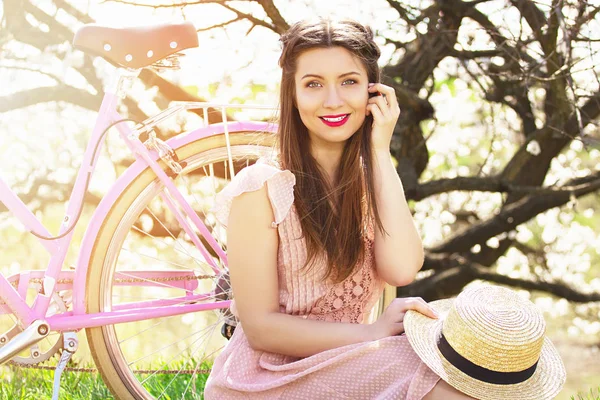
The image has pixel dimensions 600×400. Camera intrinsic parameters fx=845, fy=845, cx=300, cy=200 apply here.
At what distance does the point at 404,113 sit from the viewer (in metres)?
4.13

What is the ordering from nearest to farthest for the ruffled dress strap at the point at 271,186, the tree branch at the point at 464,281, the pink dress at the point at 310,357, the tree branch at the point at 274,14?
the pink dress at the point at 310,357
the ruffled dress strap at the point at 271,186
the tree branch at the point at 274,14
the tree branch at the point at 464,281

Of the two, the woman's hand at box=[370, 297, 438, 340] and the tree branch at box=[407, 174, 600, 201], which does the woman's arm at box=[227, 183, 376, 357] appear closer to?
the woman's hand at box=[370, 297, 438, 340]

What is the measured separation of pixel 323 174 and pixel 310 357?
509mm

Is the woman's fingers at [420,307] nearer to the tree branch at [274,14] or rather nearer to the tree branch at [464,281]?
the tree branch at [274,14]

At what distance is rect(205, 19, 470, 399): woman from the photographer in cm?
194

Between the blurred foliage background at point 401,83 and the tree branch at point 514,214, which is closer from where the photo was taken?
the blurred foliage background at point 401,83

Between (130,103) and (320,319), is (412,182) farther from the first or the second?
(320,319)

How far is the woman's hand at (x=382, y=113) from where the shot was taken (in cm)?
217

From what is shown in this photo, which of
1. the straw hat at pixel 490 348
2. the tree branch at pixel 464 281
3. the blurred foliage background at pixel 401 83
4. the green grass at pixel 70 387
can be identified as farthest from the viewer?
the tree branch at pixel 464 281

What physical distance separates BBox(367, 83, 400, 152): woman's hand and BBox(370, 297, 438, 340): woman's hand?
1.44ft

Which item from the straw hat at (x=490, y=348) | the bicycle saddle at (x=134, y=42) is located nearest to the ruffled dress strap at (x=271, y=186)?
the straw hat at (x=490, y=348)

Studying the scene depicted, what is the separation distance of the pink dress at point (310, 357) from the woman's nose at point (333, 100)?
0.20 meters

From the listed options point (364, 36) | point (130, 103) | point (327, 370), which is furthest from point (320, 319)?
point (130, 103)

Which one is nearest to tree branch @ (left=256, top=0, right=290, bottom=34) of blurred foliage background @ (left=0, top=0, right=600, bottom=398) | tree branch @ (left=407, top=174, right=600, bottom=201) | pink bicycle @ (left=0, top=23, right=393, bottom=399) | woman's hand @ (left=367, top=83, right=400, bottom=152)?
blurred foliage background @ (left=0, top=0, right=600, bottom=398)
